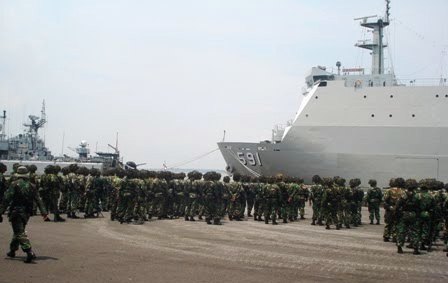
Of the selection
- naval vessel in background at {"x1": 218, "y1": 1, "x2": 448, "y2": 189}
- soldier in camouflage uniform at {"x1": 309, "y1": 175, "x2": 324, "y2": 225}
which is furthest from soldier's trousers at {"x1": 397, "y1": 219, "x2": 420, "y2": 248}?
naval vessel in background at {"x1": 218, "y1": 1, "x2": 448, "y2": 189}

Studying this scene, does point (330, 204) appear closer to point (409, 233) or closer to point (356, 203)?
point (356, 203)

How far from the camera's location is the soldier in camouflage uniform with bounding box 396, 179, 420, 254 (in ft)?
28.3

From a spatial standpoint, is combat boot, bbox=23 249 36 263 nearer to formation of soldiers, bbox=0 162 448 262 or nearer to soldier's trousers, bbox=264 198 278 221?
formation of soldiers, bbox=0 162 448 262

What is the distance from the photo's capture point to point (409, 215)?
8.59 metres

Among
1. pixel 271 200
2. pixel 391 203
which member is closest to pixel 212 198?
pixel 271 200

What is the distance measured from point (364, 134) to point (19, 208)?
19767 mm

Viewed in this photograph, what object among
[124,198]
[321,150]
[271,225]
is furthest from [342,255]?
[321,150]

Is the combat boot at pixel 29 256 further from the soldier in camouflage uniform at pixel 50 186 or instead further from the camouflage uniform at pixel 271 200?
the camouflage uniform at pixel 271 200

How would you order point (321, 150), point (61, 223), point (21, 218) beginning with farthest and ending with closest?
point (321, 150), point (61, 223), point (21, 218)

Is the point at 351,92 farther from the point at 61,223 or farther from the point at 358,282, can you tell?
the point at 358,282

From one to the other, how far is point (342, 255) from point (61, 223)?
690 cm

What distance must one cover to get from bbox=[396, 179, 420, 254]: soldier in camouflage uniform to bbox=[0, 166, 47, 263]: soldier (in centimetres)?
643

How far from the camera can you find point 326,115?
2453cm

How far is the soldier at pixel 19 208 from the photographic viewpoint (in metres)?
6.46
